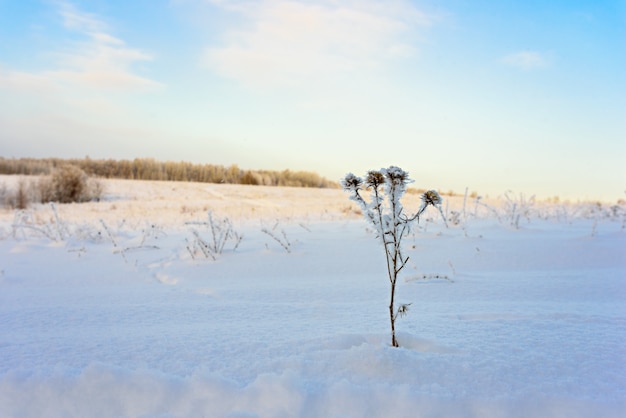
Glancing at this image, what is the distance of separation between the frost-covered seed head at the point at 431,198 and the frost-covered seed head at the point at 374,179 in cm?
18

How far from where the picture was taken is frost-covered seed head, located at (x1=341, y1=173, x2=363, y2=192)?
1.59 meters

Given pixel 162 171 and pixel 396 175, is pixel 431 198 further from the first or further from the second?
pixel 162 171

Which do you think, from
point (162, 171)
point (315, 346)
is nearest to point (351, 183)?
point (315, 346)

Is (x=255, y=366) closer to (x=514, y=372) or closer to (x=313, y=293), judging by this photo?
(x=514, y=372)

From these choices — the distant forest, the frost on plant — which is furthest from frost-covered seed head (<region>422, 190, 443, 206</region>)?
the distant forest

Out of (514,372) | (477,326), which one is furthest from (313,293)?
(514,372)

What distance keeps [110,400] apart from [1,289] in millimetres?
2635

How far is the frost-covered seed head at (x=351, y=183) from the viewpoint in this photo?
5.20 ft

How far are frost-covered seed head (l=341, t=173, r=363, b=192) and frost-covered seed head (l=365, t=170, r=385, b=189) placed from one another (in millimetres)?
34

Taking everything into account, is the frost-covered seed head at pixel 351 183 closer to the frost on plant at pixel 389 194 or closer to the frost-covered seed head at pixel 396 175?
the frost on plant at pixel 389 194

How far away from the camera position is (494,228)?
6438mm

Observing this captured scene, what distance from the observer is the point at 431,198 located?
5.19 ft

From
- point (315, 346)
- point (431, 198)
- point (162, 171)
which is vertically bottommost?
point (315, 346)

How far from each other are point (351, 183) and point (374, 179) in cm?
10
